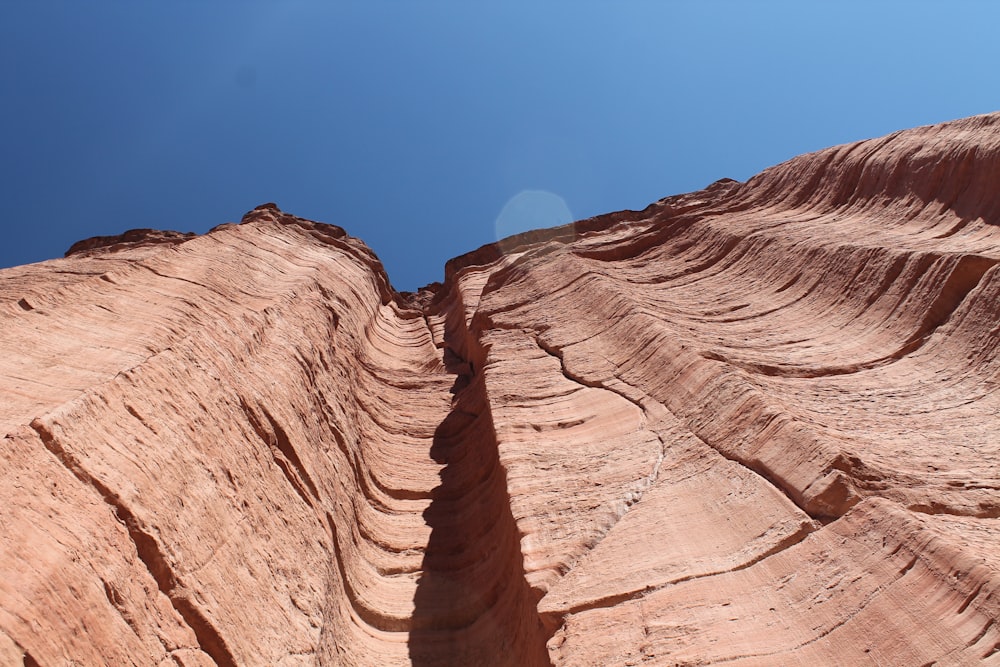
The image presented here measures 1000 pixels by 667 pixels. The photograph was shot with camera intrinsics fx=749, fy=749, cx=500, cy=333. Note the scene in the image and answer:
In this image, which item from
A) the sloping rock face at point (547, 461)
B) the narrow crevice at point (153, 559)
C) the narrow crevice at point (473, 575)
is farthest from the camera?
the narrow crevice at point (473, 575)

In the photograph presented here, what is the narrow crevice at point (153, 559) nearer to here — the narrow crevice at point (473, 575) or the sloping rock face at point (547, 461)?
the sloping rock face at point (547, 461)

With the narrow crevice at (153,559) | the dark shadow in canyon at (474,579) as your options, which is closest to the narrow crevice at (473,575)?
the dark shadow in canyon at (474,579)

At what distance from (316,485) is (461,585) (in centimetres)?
196

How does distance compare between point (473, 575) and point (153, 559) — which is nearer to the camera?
point (153, 559)

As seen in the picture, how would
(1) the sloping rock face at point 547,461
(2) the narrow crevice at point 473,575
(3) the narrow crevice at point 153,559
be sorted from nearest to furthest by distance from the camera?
(1) the sloping rock face at point 547,461 < (3) the narrow crevice at point 153,559 < (2) the narrow crevice at point 473,575

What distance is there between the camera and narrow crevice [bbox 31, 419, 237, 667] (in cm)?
548

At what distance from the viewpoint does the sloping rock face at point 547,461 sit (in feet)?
16.6

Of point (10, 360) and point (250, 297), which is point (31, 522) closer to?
point (10, 360)

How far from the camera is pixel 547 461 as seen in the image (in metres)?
8.47

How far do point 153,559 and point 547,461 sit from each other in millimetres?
4267

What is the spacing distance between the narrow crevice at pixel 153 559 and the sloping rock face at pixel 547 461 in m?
0.02

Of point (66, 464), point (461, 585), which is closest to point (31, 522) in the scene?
point (66, 464)

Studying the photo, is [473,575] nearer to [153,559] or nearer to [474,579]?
[474,579]

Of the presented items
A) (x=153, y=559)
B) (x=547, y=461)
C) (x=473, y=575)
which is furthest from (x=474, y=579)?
(x=153, y=559)
